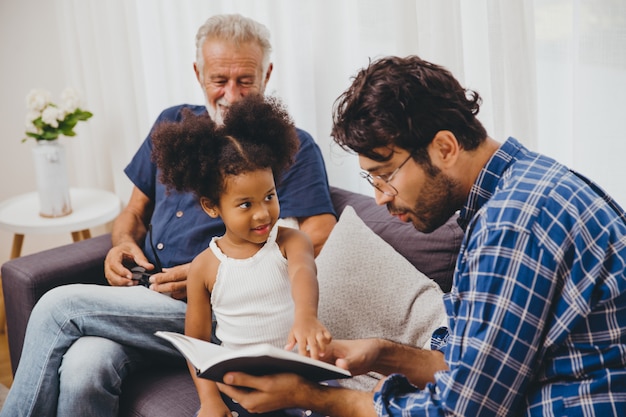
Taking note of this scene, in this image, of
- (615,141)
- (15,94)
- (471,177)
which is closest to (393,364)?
(471,177)

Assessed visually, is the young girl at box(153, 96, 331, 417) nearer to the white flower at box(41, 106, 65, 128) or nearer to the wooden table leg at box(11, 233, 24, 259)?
the white flower at box(41, 106, 65, 128)

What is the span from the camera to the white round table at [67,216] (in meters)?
3.03

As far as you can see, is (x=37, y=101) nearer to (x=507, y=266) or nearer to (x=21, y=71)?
Answer: (x=21, y=71)

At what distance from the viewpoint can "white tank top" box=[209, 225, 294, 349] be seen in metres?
1.80

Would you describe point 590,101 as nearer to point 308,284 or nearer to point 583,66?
point 583,66

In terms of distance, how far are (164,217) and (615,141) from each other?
135 cm

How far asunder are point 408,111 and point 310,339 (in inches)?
19.3

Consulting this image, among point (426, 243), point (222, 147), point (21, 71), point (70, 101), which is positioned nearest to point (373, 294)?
point (426, 243)

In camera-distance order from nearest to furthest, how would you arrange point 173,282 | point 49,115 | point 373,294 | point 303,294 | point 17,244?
1. point 303,294
2. point 373,294
3. point 173,282
4. point 49,115
5. point 17,244

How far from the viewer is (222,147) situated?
1.77 metres

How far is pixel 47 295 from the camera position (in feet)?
7.13


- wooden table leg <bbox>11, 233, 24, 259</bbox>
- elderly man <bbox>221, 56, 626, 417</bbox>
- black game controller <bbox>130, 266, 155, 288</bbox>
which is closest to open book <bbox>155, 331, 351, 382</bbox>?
elderly man <bbox>221, 56, 626, 417</bbox>

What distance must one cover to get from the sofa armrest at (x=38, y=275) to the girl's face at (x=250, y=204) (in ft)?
2.99

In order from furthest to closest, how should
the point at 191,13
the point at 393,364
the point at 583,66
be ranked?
the point at 191,13 → the point at 583,66 → the point at 393,364
